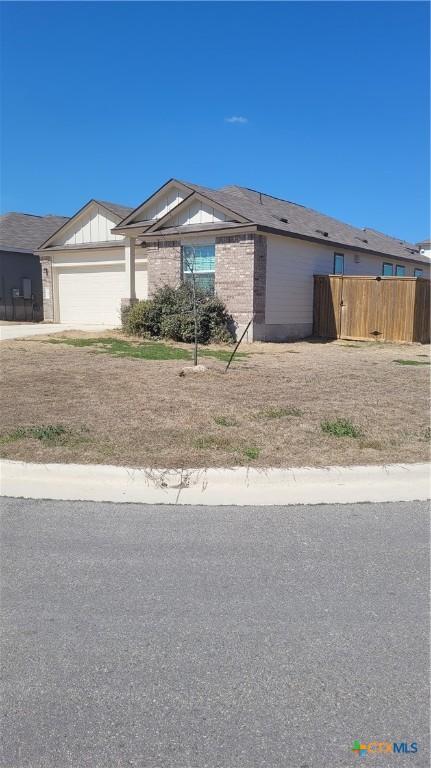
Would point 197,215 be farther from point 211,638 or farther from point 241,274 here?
point 211,638

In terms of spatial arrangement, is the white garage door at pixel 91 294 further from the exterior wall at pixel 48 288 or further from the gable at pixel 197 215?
the gable at pixel 197 215

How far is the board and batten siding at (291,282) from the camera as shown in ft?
59.9

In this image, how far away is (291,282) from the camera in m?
19.2

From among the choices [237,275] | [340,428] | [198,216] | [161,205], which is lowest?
[340,428]

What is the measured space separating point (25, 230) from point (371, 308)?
20.2 m

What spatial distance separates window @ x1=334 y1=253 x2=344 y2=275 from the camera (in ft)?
71.9

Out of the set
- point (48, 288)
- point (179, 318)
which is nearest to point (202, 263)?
point (179, 318)

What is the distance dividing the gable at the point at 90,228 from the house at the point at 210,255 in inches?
1.6

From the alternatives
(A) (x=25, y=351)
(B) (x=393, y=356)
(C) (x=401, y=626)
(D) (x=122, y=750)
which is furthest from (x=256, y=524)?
(B) (x=393, y=356)

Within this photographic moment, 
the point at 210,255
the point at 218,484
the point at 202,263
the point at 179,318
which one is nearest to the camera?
the point at 218,484

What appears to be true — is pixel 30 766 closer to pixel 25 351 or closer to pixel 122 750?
pixel 122 750

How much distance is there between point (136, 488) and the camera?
17.0 ft

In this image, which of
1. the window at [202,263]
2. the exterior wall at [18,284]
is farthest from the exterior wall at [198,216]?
the exterior wall at [18,284]

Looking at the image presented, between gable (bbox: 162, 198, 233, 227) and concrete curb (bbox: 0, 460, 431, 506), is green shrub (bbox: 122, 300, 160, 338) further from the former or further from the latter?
concrete curb (bbox: 0, 460, 431, 506)
